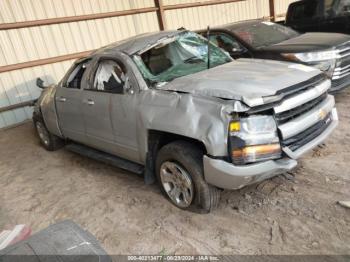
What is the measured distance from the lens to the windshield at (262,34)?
628 cm

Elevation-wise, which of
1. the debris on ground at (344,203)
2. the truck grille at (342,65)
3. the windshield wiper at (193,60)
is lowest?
the debris on ground at (344,203)

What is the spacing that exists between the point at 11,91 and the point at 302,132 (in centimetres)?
735

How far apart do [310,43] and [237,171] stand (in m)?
3.81

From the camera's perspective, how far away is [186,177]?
3.28 meters

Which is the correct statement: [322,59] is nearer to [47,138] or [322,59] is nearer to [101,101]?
[101,101]

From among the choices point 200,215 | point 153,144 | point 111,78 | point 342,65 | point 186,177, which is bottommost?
point 200,215

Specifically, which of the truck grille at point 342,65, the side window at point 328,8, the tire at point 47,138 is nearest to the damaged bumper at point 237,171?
the truck grille at point 342,65

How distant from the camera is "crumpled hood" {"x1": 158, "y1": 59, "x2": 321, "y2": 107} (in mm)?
2971

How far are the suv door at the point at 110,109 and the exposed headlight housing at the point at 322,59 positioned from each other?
10.3 feet

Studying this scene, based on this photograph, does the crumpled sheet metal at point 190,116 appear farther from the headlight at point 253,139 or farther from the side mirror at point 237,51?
the side mirror at point 237,51

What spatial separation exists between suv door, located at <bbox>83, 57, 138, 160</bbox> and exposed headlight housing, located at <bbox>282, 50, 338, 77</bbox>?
3.13 meters

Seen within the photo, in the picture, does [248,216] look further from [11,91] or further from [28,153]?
[11,91]

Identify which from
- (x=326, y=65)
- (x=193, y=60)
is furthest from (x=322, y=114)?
(x=326, y=65)

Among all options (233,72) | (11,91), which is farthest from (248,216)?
(11,91)
